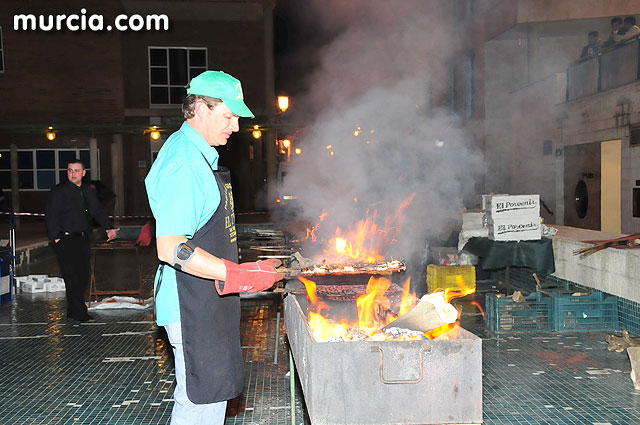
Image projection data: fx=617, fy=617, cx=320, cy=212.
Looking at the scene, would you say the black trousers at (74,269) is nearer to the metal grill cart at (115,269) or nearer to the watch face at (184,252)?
the metal grill cart at (115,269)

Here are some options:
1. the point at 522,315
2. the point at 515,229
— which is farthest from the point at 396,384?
the point at 515,229

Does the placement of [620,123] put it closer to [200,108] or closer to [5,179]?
[200,108]

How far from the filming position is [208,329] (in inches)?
106

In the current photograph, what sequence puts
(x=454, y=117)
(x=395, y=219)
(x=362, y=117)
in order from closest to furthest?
(x=395, y=219) < (x=362, y=117) < (x=454, y=117)

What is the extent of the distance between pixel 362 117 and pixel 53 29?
1635 cm

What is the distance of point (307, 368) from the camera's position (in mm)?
2912

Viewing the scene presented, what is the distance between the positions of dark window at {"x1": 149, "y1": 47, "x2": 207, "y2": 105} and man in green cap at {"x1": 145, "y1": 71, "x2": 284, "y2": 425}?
22.3 metres

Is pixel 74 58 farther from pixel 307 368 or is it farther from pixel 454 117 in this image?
pixel 307 368

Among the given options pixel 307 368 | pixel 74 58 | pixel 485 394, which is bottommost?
pixel 485 394

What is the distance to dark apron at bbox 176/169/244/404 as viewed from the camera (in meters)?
2.67

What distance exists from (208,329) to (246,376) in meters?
2.97

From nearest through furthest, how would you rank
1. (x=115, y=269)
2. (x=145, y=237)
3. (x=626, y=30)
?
(x=145, y=237)
(x=115, y=269)
(x=626, y=30)

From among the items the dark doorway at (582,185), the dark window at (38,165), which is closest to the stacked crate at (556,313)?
the dark doorway at (582,185)

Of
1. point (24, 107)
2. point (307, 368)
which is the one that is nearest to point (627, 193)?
point (307, 368)
